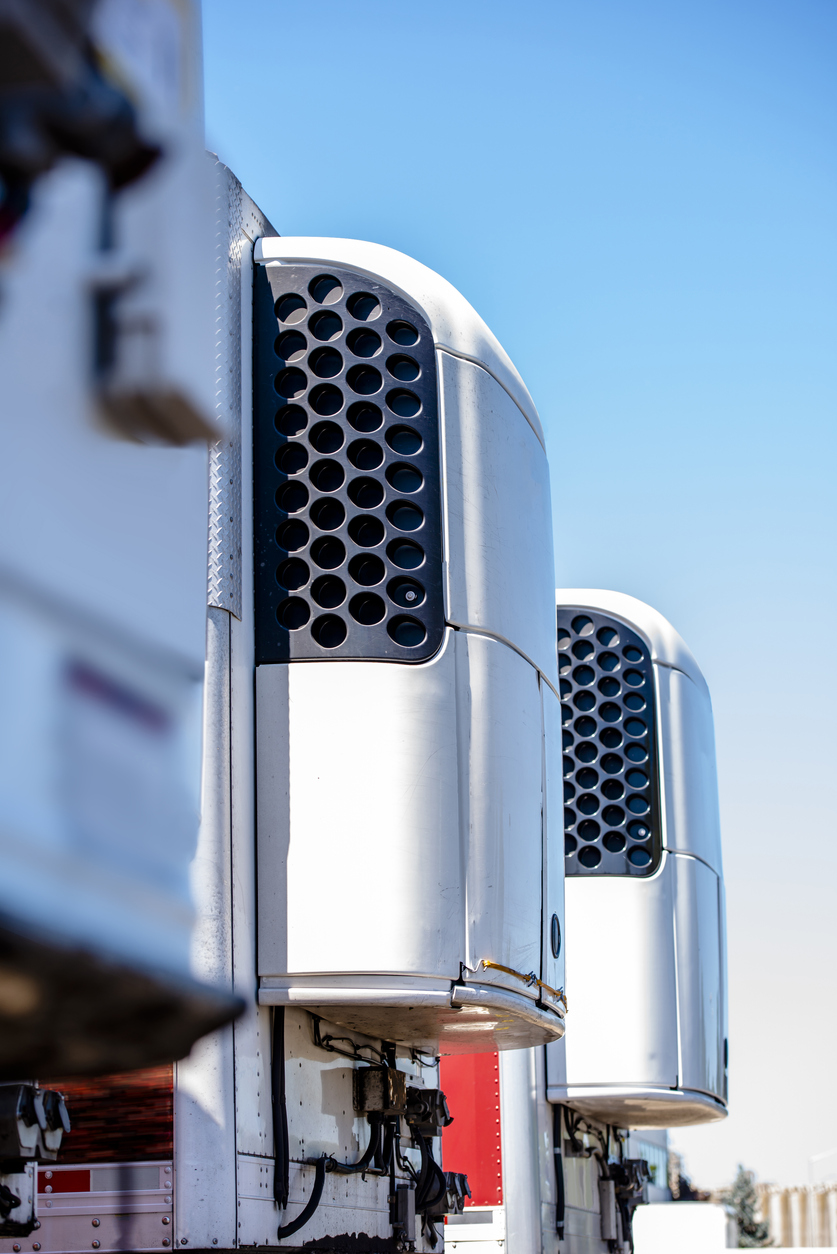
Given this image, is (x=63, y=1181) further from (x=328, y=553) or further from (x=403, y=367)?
(x=403, y=367)

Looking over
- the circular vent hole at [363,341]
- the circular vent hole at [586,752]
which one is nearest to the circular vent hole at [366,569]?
the circular vent hole at [363,341]

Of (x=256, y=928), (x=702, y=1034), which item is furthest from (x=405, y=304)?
(x=702, y=1034)

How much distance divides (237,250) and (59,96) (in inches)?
230

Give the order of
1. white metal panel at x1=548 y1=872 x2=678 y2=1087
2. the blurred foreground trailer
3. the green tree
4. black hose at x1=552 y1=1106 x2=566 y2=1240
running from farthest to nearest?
the green tree
black hose at x1=552 y1=1106 x2=566 y2=1240
white metal panel at x1=548 y1=872 x2=678 y2=1087
the blurred foreground trailer

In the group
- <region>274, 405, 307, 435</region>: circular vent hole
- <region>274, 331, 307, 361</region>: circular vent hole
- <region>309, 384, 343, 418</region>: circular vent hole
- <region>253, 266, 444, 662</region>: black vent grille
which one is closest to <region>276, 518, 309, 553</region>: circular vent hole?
<region>253, 266, 444, 662</region>: black vent grille

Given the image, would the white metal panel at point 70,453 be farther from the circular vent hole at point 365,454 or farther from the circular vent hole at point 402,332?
the circular vent hole at point 402,332

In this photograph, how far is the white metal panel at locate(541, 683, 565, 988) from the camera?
7.81m

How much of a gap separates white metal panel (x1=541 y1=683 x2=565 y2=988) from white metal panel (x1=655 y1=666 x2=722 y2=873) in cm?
447

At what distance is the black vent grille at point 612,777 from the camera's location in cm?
1253

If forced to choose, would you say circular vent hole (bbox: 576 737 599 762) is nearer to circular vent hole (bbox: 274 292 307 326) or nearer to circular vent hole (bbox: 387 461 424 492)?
circular vent hole (bbox: 387 461 424 492)

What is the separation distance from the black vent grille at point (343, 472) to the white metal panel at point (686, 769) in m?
6.04

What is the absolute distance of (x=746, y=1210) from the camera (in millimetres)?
49938

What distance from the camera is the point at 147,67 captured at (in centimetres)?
202

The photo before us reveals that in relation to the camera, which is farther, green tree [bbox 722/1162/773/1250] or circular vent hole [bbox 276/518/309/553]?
green tree [bbox 722/1162/773/1250]
